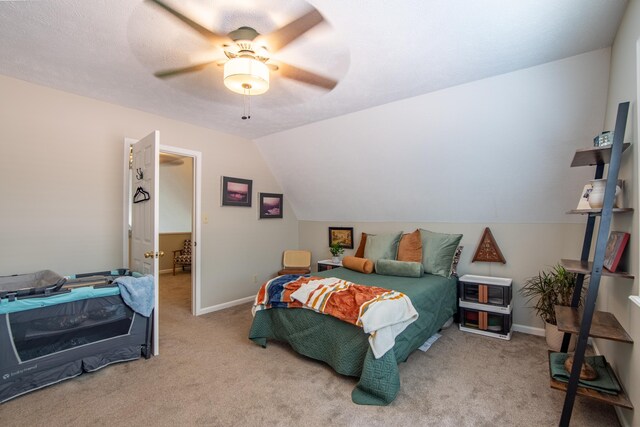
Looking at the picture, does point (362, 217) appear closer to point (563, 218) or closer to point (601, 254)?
point (563, 218)

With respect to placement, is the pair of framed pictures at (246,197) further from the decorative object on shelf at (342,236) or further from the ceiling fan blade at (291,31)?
the ceiling fan blade at (291,31)

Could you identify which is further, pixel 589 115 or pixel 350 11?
pixel 589 115

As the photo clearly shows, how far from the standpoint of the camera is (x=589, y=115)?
8.20 ft

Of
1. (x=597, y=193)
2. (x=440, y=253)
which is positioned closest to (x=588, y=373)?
(x=597, y=193)

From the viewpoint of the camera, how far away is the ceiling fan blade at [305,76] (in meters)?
2.38

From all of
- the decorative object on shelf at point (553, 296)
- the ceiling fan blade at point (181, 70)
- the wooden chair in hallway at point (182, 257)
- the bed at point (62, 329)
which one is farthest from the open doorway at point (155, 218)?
the decorative object on shelf at point (553, 296)

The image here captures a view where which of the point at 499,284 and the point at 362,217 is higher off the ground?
the point at 362,217

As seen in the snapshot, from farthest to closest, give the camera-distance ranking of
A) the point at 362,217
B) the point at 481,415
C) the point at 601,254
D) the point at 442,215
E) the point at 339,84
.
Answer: the point at 362,217
the point at 442,215
the point at 339,84
the point at 481,415
the point at 601,254

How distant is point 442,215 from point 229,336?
281 cm

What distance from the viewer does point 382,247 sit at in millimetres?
3908

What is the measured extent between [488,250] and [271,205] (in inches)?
119

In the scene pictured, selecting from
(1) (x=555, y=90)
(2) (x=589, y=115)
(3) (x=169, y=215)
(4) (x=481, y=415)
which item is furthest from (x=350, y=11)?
(3) (x=169, y=215)

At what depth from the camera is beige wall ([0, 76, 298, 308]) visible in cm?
267

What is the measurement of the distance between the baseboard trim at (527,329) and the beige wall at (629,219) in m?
1.22
